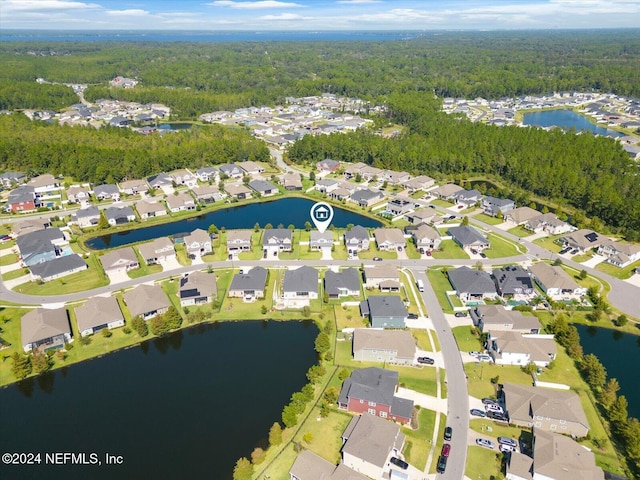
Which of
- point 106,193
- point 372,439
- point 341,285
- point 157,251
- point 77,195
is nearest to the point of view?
point 372,439

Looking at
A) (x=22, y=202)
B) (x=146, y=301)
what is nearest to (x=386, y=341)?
(x=146, y=301)

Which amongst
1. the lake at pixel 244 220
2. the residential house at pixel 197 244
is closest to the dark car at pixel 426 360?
the lake at pixel 244 220

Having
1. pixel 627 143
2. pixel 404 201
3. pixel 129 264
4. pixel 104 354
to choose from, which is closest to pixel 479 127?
pixel 627 143

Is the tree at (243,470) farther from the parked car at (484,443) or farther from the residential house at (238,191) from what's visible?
the residential house at (238,191)

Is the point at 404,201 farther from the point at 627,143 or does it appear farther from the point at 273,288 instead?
the point at 627,143

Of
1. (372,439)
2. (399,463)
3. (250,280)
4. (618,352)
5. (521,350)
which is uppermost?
(372,439)

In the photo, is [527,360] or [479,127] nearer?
[527,360]

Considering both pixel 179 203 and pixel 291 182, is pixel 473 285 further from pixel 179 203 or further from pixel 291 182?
pixel 179 203

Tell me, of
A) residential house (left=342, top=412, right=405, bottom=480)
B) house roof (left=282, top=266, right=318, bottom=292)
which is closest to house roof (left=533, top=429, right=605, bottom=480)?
residential house (left=342, top=412, right=405, bottom=480)
